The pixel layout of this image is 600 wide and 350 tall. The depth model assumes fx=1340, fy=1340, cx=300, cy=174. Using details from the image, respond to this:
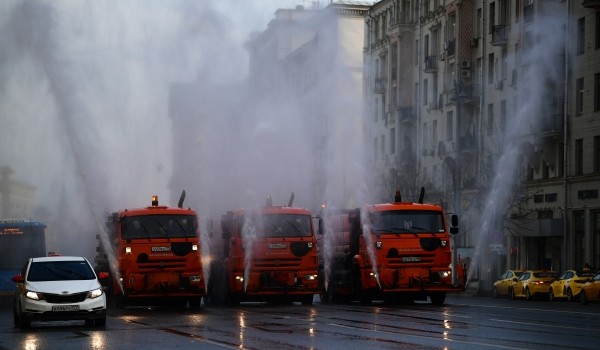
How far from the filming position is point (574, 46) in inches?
2611

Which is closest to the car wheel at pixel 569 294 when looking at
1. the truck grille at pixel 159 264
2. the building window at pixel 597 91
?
the building window at pixel 597 91

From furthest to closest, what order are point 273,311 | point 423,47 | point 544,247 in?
point 423,47 → point 544,247 → point 273,311

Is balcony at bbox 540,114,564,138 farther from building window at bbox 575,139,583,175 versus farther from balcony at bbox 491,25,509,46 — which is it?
balcony at bbox 491,25,509,46

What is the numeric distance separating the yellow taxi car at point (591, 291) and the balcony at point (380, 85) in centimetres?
4910

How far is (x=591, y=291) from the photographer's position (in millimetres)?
48250

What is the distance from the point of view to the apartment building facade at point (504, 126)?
65.7 m

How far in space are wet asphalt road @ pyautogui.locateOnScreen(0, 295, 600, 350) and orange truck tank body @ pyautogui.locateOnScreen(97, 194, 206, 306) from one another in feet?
3.48

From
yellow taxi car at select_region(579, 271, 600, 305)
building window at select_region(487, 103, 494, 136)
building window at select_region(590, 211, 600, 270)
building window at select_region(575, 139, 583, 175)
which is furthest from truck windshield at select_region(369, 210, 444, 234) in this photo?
building window at select_region(487, 103, 494, 136)

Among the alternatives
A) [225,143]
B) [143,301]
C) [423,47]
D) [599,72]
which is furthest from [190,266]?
[423,47]

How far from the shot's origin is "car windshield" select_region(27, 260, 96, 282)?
103 feet

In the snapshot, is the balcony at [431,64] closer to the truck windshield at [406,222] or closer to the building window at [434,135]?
the building window at [434,135]

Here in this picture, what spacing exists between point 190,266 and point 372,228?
571 cm

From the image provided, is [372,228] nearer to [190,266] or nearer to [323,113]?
[190,266]

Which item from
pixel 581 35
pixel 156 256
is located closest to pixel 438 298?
pixel 156 256
